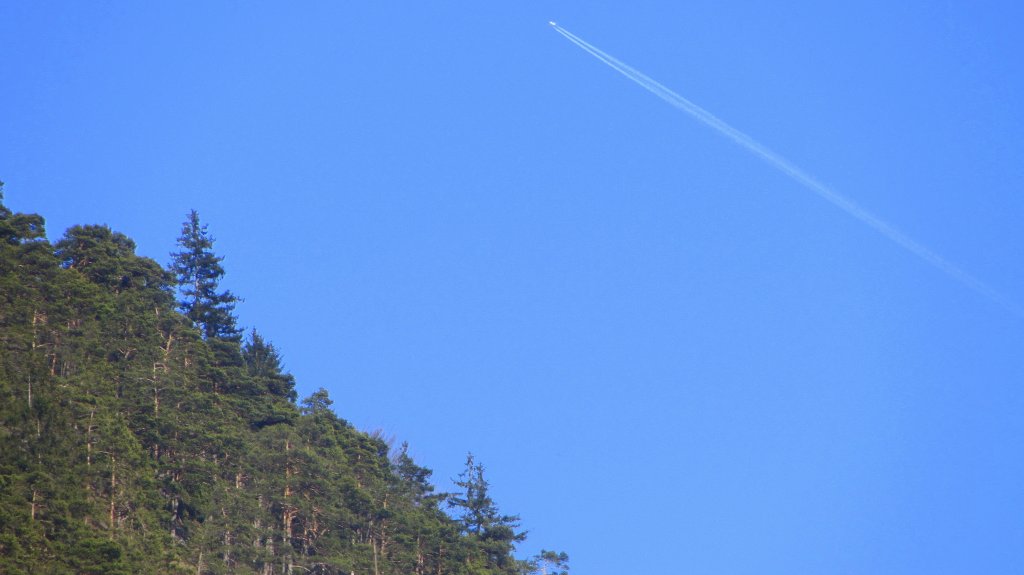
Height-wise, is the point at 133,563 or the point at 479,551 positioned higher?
the point at 479,551

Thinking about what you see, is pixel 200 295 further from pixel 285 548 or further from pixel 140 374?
pixel 285 548

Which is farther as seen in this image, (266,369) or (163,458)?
(266,369)

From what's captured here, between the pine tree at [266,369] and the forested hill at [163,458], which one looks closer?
the forested hill at [163,458]

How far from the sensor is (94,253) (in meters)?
76.6

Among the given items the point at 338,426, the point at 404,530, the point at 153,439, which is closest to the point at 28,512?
the point at 153,439

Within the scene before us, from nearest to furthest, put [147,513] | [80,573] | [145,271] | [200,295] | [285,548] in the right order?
[80,573] → [147,513] → [285,548] → [145,271] → [200,295]

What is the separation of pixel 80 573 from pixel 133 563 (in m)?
2.55

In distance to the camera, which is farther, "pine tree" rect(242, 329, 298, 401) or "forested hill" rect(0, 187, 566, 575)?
"pine tree" rect(242, 329, 298, 401)

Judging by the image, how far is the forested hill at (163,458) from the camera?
181ft

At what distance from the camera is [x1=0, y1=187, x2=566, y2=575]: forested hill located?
55312mm

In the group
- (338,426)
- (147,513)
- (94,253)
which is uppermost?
(94,253)

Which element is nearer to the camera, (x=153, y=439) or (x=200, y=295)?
(x=153, y=439)

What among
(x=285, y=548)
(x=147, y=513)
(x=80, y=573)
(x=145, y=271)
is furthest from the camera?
(x=145, y=271)

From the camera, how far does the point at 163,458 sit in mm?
65188
